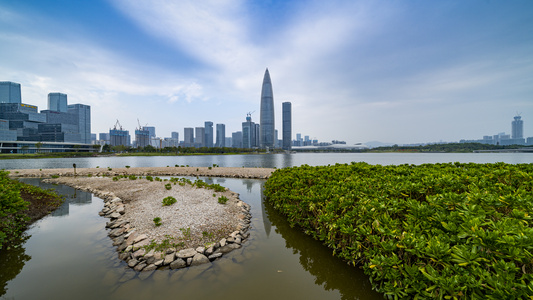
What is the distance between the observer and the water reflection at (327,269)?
5211 millimetres

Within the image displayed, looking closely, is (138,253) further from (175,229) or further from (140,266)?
(175,229)

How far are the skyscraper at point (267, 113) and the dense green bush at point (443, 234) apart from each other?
601 ft

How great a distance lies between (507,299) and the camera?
267cm

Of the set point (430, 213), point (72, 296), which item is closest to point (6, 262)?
point (72, 296)

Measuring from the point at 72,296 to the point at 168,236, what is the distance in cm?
280

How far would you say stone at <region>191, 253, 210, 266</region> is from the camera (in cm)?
627

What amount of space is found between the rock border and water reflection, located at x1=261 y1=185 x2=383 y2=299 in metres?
2.05

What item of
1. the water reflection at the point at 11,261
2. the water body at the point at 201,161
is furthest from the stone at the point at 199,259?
the water body at the point at 201,161

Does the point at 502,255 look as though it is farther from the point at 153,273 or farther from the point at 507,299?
the point at 153,273

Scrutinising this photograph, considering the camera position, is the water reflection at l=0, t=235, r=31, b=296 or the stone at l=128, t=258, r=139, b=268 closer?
the water reflection at l=0, t=235, r=31, b=296

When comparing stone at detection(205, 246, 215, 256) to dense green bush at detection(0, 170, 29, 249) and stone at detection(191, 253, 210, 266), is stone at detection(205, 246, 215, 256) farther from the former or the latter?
dense green bush at detection(0, 170, 29, 249)

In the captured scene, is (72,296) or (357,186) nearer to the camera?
(72,296)

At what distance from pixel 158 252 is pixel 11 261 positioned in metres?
4.62

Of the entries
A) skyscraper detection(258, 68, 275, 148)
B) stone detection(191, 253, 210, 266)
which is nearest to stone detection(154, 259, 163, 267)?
stone detection(191, 253, 210, 266)
